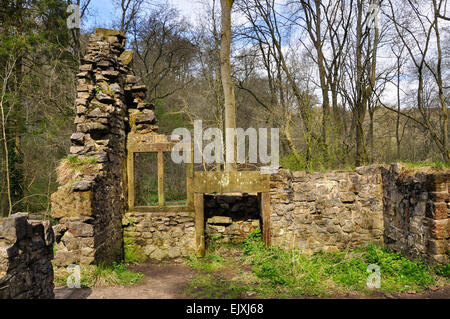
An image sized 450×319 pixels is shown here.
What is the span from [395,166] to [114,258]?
632cm

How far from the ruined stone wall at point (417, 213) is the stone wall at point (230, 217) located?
2.90m

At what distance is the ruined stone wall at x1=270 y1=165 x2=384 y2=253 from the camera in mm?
7098

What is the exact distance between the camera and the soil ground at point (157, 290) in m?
4.85

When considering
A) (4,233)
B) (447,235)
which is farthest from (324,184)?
(4,233)

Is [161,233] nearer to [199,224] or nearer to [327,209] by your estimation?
[199,224]

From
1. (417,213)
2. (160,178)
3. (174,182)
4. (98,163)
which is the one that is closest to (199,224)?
(160,178)

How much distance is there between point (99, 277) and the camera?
571 centimetres

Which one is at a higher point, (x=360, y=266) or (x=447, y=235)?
(x=447, y=235)

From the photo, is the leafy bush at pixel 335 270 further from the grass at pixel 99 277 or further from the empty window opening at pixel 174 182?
the empty window opening at pixel 174 182

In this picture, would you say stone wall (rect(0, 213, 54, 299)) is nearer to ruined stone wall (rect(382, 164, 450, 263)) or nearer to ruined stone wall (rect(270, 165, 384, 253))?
ruined stone wall (rect(270, 165, 384, 253))

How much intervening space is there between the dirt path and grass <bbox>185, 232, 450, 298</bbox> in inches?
10.5

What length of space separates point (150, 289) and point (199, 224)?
191cm

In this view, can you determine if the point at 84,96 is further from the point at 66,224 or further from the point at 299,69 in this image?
the point at 299,69

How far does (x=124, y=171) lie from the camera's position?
24.7ft
